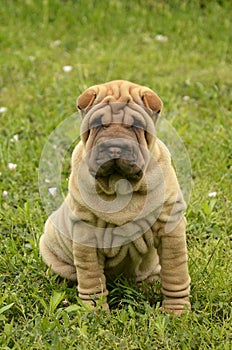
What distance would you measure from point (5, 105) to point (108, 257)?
2658mm

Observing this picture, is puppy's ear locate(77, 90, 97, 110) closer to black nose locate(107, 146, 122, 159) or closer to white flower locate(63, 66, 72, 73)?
black nose locate(107, 146, 122, 159)

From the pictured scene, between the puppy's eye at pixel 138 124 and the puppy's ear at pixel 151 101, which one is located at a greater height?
the puppy's ear at pixel 151 101

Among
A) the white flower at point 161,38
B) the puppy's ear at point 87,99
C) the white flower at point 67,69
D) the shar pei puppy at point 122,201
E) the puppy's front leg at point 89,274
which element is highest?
the puppy's ear at point 87,99

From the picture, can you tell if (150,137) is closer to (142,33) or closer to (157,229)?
(157,229)

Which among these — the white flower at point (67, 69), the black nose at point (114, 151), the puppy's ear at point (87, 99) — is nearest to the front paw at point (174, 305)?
the black nose at point (114, 151)

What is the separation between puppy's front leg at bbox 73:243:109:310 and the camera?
10.6 feet

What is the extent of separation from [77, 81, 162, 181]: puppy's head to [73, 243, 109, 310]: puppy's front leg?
40 centimetres

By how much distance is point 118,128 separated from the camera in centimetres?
292

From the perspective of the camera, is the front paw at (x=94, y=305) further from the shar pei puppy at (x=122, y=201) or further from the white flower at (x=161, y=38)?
the white flower at (x=161, y=38)

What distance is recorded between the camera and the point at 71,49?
673 centimetres

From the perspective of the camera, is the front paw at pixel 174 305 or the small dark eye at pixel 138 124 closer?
the small dark eye at pixel 138 124

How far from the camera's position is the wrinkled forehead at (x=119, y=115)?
292cm

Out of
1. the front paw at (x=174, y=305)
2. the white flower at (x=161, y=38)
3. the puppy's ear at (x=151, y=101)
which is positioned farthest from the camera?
the white flower at (x=161, y=38)

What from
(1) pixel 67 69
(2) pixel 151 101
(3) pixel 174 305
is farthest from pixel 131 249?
(1) pixel 67 69
